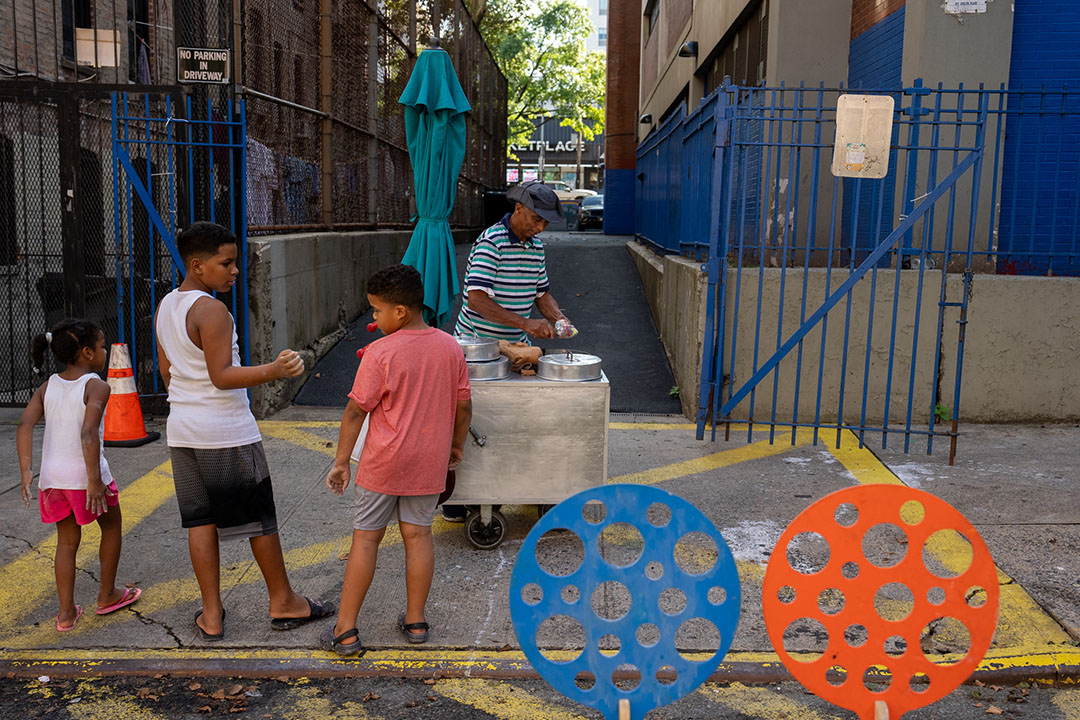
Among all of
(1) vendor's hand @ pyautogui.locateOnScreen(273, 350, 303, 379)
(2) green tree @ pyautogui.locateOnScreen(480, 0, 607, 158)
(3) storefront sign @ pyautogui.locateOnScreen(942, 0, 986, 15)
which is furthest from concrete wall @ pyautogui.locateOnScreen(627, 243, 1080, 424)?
(2) green tree @ pyautogui.locateOnScreen(480, 0, 607, 158)

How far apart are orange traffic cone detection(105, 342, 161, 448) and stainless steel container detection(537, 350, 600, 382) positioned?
3487 mm

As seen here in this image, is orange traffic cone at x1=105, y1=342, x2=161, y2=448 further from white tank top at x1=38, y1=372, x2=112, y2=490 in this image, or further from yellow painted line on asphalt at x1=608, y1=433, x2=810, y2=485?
yellow painted line on asphalt at x1=608, y1=433, x2=810, y2=485

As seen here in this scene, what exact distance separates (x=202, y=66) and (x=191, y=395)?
14.4ft

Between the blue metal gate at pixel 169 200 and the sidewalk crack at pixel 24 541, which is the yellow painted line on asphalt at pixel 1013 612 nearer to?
the sidewalk crack at pixel 24 541

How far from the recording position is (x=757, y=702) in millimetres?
3598

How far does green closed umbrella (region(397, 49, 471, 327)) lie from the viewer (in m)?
6.11

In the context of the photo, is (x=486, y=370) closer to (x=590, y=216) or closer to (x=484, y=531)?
(x=484, y=531)

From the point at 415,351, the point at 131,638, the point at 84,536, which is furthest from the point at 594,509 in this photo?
the point at 84,536

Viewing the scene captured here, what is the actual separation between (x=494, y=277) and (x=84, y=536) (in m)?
2.63

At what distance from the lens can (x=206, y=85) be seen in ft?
24.6

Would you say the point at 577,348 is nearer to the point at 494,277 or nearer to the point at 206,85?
the point at 206,85

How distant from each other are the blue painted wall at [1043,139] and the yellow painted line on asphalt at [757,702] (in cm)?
556

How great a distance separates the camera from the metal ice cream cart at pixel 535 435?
15.9 ft

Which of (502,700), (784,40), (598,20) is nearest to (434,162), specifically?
(502,700)
